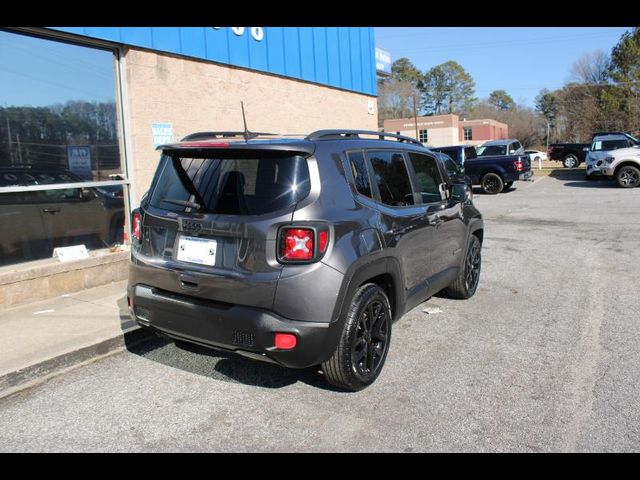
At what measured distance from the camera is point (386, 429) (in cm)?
317

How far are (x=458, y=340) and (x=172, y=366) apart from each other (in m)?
2.46

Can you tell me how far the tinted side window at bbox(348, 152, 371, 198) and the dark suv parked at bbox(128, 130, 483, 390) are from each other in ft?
0.03

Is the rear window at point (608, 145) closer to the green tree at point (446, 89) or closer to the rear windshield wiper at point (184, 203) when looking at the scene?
the rear windshield wiper at point (184, 203)

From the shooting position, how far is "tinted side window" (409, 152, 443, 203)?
4641 millimetres

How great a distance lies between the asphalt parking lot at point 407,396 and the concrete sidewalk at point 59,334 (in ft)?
0.46

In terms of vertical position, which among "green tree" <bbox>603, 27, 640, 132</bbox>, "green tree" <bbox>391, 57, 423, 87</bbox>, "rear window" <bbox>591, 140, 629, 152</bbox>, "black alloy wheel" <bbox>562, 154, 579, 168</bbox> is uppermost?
"green tree" <bbox>391, 57, 423, 87</bbox>

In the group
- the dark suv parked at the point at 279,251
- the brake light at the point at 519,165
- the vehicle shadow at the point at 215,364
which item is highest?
the brake light at the point at 519,165

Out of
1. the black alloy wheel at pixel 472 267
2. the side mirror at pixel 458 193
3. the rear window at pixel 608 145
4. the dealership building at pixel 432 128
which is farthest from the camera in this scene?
the dealership building at pixel 432 128

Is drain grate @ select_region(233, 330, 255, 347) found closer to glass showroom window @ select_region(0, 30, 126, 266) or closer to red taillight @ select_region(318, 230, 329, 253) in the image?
red taillight @ select_region(318, 230, 329, 253)

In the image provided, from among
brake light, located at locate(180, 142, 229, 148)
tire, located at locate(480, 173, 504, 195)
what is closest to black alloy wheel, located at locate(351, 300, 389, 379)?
brake light, located at locate(180, 142, 229, 148)

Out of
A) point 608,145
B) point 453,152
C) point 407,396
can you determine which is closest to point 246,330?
point 407,396

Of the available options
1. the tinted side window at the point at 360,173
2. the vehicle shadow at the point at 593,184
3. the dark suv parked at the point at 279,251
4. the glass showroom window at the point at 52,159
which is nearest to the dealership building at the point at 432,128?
the vehicle shadow at the point at 593,184

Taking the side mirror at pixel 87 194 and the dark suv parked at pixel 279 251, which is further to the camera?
the side mirror at pixel 87 194

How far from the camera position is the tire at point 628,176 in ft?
61.5
